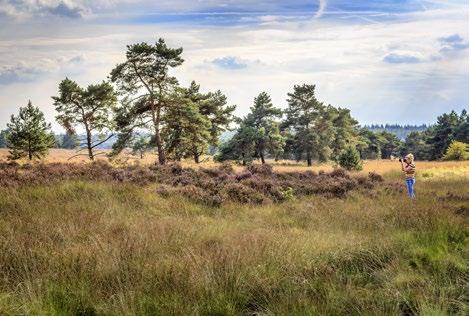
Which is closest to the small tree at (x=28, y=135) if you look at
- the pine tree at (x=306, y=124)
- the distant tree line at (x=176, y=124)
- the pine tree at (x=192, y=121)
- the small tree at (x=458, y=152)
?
the distant tree line at (x=176, y=124)

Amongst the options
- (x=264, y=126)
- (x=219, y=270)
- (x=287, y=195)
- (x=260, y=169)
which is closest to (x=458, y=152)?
(x=264, y=126)

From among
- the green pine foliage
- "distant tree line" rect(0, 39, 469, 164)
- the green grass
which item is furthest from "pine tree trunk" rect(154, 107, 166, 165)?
the green grass

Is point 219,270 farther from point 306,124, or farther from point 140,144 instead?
point 306,124

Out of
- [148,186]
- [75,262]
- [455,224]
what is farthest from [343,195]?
[75,262]

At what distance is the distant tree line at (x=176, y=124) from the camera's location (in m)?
31.7

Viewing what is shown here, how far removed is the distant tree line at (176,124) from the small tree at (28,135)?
0.32ft

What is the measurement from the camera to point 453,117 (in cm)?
8031

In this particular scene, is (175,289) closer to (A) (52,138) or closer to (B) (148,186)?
(B) (148,186)

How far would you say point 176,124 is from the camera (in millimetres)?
33781

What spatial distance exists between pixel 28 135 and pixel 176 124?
21864mm

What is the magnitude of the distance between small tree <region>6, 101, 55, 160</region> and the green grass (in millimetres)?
42548

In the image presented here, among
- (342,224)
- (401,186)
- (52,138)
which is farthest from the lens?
(52,138)

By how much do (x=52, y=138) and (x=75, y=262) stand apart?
49093 mm

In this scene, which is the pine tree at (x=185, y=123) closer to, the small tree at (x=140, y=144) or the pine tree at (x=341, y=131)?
the small tree at (x=140, y=144)
